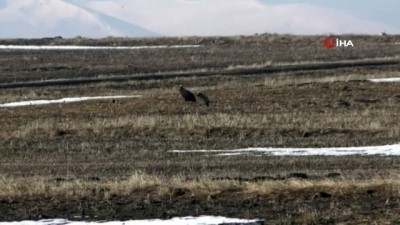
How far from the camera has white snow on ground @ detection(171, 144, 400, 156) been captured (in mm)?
23922

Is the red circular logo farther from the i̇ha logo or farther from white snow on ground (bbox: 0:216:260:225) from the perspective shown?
white snow on ground (bbox: 0:216:260:225)

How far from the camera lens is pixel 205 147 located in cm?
2648

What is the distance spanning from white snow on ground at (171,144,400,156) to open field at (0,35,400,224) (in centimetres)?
81

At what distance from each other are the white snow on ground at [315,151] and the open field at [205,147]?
813mm

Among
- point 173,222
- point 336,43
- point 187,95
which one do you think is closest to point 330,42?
point 336,43

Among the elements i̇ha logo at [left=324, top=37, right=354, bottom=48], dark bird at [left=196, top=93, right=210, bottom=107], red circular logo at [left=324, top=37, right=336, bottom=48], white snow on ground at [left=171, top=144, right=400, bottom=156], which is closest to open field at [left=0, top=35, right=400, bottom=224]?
dark bird at [left=196, top=93, right=210, bottom=107]

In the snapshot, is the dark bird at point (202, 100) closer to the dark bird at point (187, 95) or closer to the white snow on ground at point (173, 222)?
the dark bird at point (187, 95)

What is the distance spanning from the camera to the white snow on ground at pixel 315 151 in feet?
78.5

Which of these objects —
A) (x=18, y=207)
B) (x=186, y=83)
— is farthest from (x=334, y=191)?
(x=186, y=83)

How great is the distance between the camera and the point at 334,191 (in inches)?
606

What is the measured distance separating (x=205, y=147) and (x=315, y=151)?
9.91 ft

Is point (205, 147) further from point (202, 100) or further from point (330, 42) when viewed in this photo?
point (330, 42)

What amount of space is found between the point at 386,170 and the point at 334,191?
15.1 feet

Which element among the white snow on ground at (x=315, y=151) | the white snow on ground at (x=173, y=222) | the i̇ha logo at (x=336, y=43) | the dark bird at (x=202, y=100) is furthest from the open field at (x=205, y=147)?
the i̇ha logo at (x=336, y=43)
